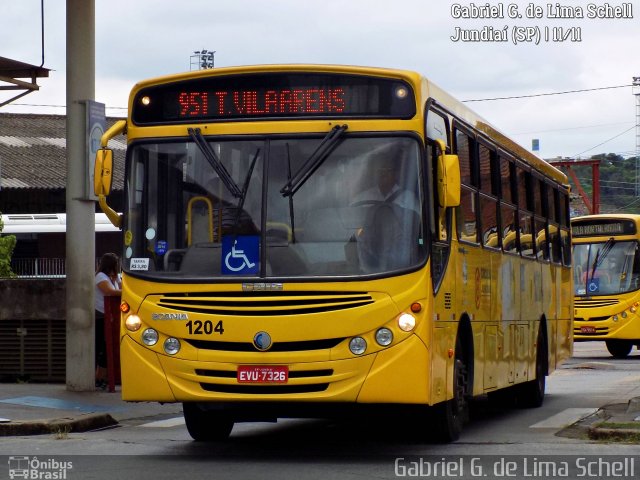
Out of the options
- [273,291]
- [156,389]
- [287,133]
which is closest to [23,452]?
[156,389]

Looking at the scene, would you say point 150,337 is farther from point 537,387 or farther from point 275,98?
point 537,387

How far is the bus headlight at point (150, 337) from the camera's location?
11.0m

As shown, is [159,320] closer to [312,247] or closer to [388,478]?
[312,247]

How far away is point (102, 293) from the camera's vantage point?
1761cm

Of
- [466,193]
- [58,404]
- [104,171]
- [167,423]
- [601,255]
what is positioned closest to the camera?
[104,171]

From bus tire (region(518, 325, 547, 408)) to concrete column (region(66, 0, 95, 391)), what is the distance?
5.26m

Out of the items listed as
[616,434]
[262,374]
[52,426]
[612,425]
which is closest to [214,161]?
[262,374]

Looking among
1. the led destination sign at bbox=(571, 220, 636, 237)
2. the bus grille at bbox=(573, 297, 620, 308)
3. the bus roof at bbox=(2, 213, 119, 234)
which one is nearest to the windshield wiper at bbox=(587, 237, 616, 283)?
the led destination sign at bbox=(571, 220, 636, 237)

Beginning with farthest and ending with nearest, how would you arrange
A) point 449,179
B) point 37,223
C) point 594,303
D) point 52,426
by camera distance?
point 37,223 < point 594,303 < point 52,426 < point 449,179

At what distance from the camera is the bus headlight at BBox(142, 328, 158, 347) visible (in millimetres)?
11039

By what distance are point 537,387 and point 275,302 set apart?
7.41 meters

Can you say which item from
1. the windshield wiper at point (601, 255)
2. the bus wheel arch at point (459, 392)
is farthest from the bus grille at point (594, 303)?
the bus wheel arch at point (459, 392)

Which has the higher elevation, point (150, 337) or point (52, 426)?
point (150, 337)

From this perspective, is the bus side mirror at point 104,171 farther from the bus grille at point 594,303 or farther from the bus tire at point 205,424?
the bus grille at point 594,303
